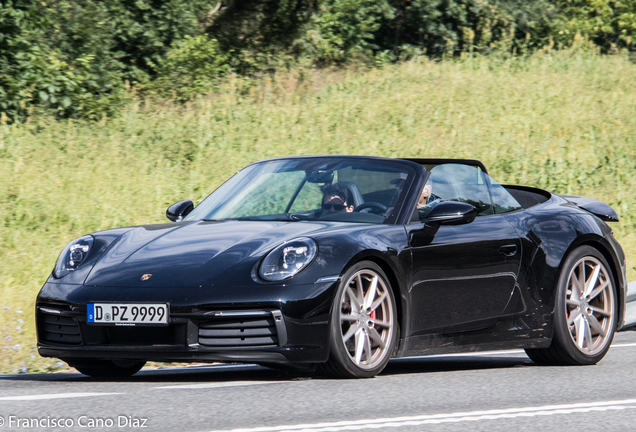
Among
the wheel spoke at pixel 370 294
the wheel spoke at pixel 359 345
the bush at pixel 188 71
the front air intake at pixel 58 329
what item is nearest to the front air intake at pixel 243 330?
the wheel spoke at pixel 359 345

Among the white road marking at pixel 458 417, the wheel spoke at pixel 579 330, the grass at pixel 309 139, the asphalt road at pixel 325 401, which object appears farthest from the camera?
the grass at pixel 309 139

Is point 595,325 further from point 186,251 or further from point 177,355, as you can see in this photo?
point 177,355

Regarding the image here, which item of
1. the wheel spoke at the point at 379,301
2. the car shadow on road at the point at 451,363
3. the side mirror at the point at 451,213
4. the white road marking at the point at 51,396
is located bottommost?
the car shadow on road at the point at 451,363

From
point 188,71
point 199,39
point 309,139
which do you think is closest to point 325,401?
point 309,139

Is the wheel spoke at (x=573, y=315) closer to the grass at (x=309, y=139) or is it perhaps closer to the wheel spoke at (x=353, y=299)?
the wheel spoke at (x=353, y=299)

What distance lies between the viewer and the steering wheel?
6.38 m

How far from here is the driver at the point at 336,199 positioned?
644 cm

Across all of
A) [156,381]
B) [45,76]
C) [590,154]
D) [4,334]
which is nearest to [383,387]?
[156,381]

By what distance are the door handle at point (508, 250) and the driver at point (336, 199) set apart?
107cm

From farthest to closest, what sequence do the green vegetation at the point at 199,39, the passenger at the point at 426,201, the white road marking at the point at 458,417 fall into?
the green vegetation at the point at 199,39 < the passenger at the point at 426,201 < the white road marking at the point at 458,417

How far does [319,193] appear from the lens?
6598 mm

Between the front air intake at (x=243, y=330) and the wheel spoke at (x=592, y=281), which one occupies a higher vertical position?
the front air intake at (x=243, y=330)

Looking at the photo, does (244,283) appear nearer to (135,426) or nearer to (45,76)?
(135,426)

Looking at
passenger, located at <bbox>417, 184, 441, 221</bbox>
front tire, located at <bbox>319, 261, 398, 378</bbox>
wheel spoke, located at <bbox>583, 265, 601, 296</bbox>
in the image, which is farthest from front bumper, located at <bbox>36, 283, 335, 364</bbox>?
wheel spoke, located at <bbox>583, 265, 601, 296</bbox>
